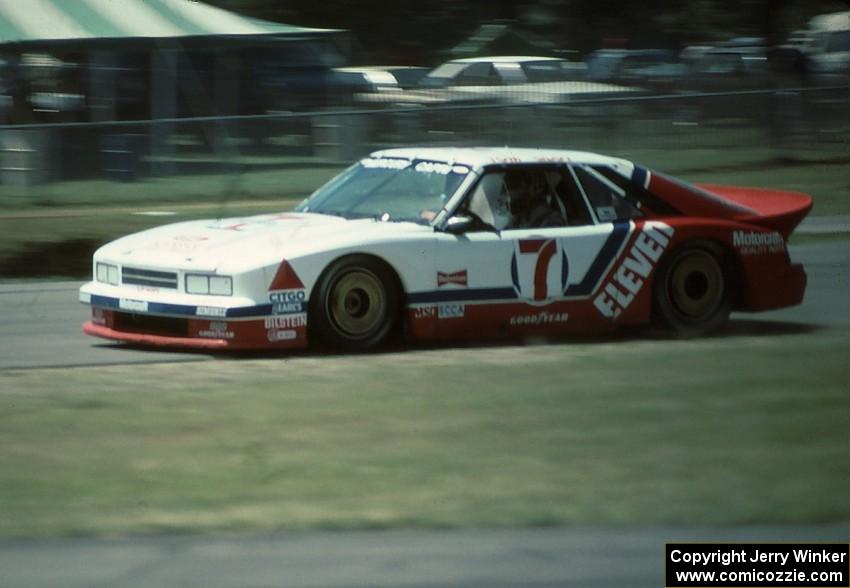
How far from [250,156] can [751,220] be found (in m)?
7.14

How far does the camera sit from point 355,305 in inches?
401

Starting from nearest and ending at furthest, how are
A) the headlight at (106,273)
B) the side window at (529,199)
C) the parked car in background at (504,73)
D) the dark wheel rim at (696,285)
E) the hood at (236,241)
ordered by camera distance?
the hood at (236,241) → the headlight at (106,273) → the side window at (529,199) → the dark wheel rim at (696,285) → the parked car in background at (504,73)

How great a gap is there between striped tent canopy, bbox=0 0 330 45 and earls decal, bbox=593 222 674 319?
1376 centimetres

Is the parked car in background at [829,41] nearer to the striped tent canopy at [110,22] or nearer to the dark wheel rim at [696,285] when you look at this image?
the striped tent canopy at [110,22]

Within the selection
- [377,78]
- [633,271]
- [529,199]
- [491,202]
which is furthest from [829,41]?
[491,202]

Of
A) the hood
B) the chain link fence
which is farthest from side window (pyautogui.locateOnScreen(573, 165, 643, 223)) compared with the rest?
the chain link fence

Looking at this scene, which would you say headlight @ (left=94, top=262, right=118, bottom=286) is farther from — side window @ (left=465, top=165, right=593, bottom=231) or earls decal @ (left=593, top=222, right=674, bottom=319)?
earls decal @ (left=593, top=222, right=674, bottom=319)

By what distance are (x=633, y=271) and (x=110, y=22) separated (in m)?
14.7

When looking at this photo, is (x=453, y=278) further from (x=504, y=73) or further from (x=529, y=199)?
(x=504, y=73)

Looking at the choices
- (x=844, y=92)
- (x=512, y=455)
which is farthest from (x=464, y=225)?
(x=844, y=92)

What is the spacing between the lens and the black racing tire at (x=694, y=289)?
11.1 metres

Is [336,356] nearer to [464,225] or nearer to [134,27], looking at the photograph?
[464,225]

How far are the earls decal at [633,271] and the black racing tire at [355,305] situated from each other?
1.48 meters

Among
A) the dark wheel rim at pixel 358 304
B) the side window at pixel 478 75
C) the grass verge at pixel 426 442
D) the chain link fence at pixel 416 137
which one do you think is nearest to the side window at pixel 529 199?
the dark wheel rim at pixel 358 304
